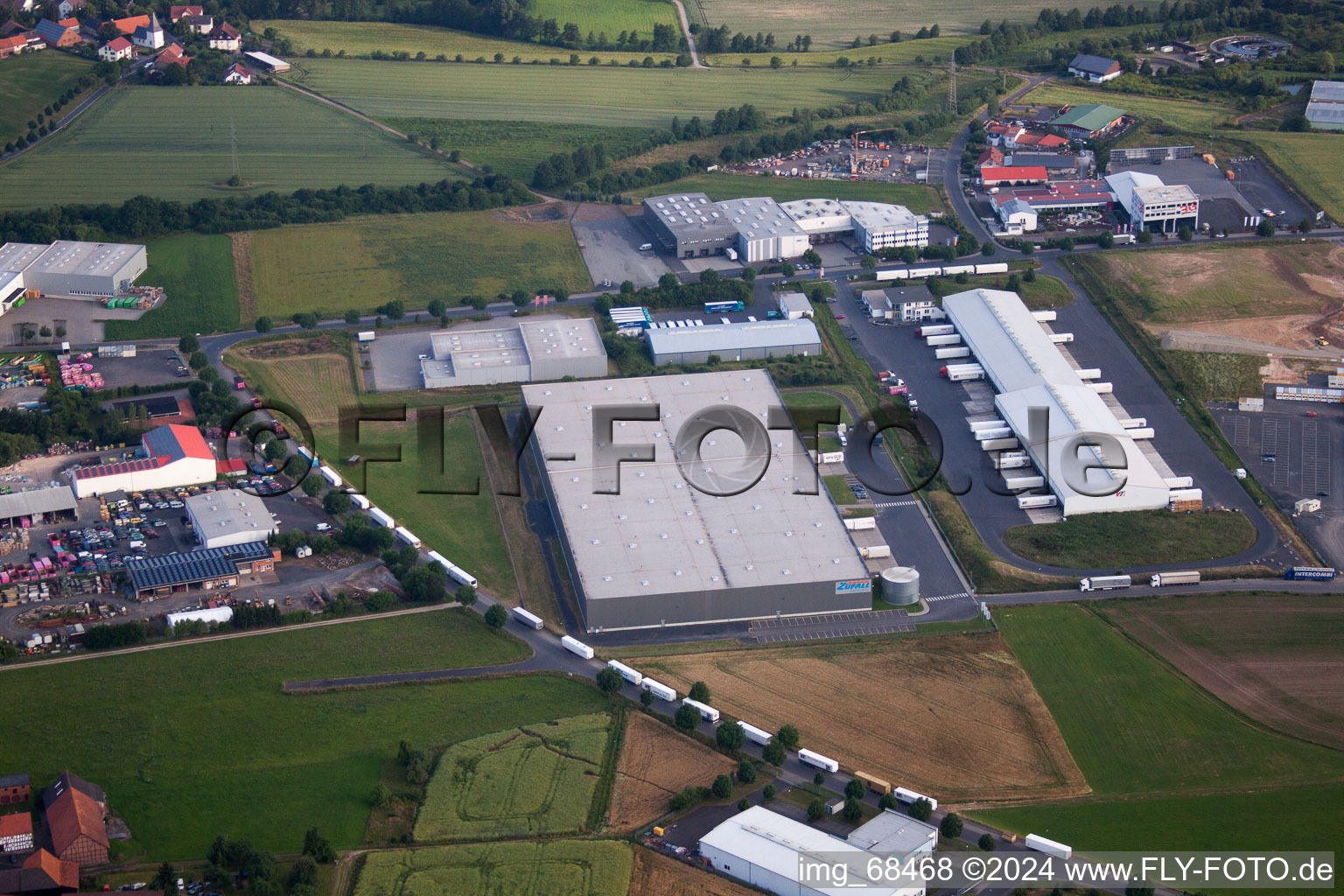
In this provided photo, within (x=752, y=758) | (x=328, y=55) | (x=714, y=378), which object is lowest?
(x=752, y=758)

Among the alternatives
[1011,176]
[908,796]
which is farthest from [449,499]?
[1011,176]

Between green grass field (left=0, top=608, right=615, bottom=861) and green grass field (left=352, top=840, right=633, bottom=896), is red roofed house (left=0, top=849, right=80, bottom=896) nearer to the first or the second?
green grass field (left=0, top=608, right=615, bottom=861)

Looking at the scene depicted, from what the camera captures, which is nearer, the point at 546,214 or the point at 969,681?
the point at 969,681

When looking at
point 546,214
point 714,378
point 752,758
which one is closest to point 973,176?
point 546,214

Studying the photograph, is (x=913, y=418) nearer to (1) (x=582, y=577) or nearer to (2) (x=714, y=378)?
(2) (x=714, y=378)

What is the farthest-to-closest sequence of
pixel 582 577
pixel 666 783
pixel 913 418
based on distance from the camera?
pixel 913 418 < pixel 582 577 < pixel 666 783

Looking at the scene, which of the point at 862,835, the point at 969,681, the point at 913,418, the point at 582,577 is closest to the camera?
the point at 862,835

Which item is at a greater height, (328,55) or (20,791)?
(328,55)

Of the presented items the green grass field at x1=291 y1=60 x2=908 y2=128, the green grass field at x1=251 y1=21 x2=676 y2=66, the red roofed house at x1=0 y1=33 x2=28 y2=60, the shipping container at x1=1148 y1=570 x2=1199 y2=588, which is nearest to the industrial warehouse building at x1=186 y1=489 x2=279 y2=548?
the shipping container at x1=1148 y1=570 x2=1199 y2=588
